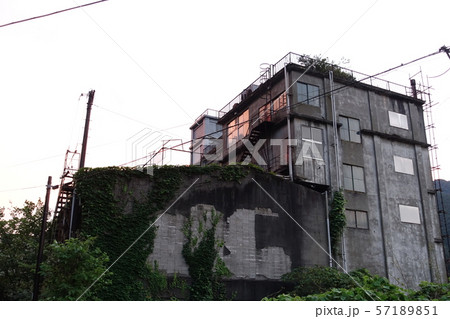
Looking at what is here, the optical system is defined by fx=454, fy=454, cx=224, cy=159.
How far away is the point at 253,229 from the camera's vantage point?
25422 mm

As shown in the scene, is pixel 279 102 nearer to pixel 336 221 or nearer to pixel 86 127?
pixel 336 221

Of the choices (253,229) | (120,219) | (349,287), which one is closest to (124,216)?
(120,219)

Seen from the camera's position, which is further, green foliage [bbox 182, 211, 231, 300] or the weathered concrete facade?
the weathered concrete facade

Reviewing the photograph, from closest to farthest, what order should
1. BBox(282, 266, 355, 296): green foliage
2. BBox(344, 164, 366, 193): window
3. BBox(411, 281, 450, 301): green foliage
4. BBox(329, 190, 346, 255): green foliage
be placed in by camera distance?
BBox(411, 281, 450, 301): green foliage < BBox(282, 266, 355, 296): green foliage < BBox(329, 190, 346, 255): green foliage < BBox(344, 164, 366, 193): window

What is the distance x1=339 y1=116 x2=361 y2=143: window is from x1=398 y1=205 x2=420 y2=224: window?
5637 millimetres

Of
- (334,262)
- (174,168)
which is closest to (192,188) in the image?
(174,168)

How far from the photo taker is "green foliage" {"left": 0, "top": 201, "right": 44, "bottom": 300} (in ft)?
95.6

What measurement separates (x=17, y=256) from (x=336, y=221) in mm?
20531

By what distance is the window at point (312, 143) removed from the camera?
29691 millimetres

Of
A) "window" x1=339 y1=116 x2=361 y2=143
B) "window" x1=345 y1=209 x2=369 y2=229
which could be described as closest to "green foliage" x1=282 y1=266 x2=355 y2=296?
"window" x1=345 y1=209 x2=369 y2=229

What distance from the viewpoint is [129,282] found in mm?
21875

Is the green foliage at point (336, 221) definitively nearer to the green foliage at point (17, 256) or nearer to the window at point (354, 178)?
the window at point (354, 178)

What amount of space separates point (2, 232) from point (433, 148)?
31.8 metres

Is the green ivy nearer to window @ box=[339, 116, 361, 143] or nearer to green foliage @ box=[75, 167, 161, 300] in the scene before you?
green foliage @ box=[75, 167, 161, 300]
